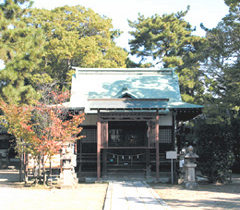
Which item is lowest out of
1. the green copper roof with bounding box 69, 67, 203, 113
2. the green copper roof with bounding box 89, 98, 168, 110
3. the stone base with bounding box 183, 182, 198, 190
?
the stone base with bounding box 183, 182, 198, 190

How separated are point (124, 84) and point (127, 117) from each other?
17.5ft

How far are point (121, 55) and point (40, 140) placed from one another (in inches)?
805

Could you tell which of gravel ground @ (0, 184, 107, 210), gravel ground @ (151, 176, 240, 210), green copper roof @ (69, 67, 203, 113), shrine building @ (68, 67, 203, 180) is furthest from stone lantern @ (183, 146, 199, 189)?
green copper roof @ (69, 67, 203, 113)

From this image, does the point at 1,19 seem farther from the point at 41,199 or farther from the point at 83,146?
the point at 41,199

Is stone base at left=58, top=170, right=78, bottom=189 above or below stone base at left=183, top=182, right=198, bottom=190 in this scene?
above

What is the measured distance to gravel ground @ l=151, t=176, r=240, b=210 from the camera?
9111mm

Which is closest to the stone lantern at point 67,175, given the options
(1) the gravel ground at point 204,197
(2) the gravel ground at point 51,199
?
(2) the gravel ground at point 51,199

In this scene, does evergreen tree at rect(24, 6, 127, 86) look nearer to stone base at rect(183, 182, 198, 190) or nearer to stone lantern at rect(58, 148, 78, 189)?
stone lantern at rect(58, 148, 78, 189)

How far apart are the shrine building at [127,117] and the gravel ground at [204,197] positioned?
3003mm

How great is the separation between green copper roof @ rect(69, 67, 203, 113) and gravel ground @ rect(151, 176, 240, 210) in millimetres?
5786

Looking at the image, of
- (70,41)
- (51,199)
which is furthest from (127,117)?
(70,41)

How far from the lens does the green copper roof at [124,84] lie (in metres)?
18.9

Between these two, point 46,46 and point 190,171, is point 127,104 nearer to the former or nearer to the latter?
point 190,171

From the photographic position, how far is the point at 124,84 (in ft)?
66.8
